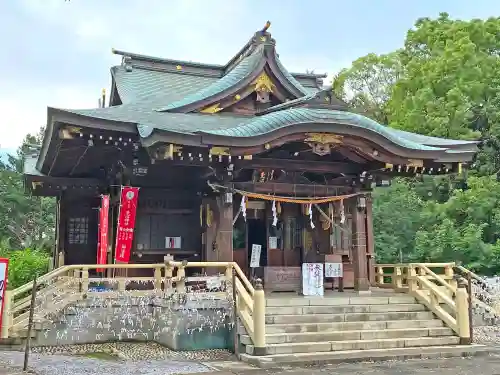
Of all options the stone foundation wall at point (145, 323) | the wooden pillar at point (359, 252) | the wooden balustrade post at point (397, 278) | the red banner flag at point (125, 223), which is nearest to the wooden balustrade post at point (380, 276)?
the wooden balustrade post at point (397, 278)

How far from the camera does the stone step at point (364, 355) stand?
31.5 ft

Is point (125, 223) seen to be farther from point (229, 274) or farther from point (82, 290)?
point (229, 274)

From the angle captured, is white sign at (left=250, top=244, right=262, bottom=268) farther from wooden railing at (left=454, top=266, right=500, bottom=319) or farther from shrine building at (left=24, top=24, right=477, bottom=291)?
wooden railing at (left=454, top=266, right=500, bottom=319)

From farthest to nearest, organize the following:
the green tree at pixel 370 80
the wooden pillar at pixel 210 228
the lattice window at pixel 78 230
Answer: the green tree at pixel 370 80, the lattice window at pixel 78 230, the wooden pillar at pixel 210 228

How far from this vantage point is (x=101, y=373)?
8.65m

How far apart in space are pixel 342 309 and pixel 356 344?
138 cm

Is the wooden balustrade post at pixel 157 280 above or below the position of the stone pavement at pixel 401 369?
above

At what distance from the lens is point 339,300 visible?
12398 millimetres

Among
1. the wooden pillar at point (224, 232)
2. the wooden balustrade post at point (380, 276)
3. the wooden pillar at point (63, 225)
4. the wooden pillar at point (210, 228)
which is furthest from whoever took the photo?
the wooden pillar at point (63, 225)

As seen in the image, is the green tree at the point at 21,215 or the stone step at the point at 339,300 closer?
the stone step at the point at 339,300

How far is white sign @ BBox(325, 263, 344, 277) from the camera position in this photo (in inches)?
588

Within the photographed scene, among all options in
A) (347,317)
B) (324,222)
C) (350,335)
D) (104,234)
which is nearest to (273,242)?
(324,222)

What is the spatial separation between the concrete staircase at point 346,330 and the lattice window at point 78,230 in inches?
322

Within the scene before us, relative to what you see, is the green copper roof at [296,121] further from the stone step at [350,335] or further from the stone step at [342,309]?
the stone step at [350,335]
